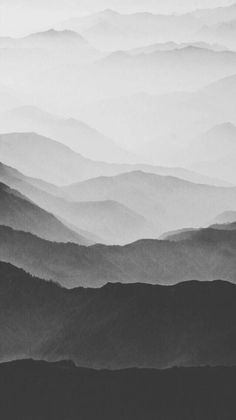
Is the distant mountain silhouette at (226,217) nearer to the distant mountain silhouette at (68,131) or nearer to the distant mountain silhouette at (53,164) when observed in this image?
the distant mountain silhouette at (53,164)

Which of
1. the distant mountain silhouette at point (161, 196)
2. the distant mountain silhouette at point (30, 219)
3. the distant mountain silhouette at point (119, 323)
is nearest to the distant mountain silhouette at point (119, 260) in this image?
the distant mountain silhouette at point (119, 323)

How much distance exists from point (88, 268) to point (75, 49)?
183 feet

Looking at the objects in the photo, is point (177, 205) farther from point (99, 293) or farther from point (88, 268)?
point (99, 293)

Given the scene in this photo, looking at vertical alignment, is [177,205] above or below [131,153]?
above

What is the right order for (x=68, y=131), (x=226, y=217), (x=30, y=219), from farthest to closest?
(x=68, y=131)
(x=226, y=217)
(x=30, y=219)

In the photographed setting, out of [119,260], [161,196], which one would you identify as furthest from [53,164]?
[119,260]

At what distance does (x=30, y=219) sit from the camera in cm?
2067

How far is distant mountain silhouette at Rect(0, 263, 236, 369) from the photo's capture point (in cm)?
1371

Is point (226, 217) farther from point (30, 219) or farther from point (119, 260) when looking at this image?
point (30, 219)

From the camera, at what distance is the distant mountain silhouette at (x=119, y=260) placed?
17250 mm

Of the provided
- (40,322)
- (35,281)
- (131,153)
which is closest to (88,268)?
(35,281)

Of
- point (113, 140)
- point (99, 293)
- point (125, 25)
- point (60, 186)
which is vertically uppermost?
point (99, 293)

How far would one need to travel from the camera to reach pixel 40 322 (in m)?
14.8

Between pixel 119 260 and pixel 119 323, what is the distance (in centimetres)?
395
